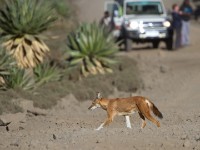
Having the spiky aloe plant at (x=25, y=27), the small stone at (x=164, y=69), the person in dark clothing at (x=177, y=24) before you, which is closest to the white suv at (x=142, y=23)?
the person in dark clothing at (x=177, y=24)

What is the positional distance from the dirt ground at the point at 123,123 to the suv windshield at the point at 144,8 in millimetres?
5719

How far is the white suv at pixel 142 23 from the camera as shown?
31047 mm

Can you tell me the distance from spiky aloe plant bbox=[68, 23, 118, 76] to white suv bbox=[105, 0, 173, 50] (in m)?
8.28

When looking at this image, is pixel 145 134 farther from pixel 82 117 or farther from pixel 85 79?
pixel 85 79

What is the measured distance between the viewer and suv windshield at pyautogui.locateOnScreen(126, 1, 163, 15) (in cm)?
3195

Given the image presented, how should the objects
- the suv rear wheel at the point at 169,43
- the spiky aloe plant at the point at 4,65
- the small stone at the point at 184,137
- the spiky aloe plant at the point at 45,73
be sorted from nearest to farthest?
the small stone at the point at 184,137 < the spiky aloe plant at the point at 4,65 < the spiky aloe plant at the point at 45,73 < the suv rear wheel at the point at 169,43

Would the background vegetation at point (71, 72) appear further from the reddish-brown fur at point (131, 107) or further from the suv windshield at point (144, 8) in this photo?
the suv windshield at point (144, 8)

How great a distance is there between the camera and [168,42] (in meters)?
32.3

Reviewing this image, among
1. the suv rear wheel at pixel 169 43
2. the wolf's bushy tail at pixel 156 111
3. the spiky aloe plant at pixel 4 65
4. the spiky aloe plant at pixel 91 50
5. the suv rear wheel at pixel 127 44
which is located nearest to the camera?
the wolf's bushy tail at pixel 156 111

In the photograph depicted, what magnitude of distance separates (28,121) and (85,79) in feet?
20.7

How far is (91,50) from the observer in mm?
22406

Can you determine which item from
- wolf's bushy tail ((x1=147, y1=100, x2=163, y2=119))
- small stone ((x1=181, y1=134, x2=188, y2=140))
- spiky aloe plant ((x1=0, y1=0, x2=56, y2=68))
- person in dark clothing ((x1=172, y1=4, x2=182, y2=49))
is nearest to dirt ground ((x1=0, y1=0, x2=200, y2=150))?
small stone ((x1=181, y1=134, x2=188, y2=140))

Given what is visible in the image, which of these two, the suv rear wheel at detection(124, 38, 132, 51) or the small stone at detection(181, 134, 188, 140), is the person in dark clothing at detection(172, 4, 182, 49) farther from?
the small stone at detection(181, 134, 188, 140)

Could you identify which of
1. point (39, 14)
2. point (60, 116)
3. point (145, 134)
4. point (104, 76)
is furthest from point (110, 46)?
point (145, 134)
